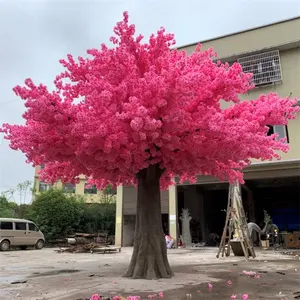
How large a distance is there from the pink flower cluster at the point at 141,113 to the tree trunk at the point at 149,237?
2.26ft

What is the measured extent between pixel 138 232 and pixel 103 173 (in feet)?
5.23

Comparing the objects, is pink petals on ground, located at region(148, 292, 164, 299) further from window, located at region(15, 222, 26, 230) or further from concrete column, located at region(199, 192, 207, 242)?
concrete column, located at region(199, 192, 207, 242)

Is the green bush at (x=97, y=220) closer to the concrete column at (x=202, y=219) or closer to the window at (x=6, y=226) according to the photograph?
the window at (x=6, y=226)

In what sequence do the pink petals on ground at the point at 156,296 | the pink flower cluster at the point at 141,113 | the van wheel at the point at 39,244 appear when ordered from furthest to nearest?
the van wheel at the point at 39,244 < the pink flower cluster at the point at 141,113 < the pink petals on ground at the point at 156,296

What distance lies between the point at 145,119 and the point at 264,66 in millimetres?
14383

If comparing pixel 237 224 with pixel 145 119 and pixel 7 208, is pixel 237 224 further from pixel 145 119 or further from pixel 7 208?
pixel 7 208

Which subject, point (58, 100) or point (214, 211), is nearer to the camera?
point (58, 100)

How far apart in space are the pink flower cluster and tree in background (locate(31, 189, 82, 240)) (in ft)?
57.1

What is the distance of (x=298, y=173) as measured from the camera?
17266 mm

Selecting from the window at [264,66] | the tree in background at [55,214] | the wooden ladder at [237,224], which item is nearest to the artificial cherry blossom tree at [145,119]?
the wooden ladder at [237,224]

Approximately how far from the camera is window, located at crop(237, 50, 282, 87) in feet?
58.6

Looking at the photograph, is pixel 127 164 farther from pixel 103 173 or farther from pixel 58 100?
pixel 58 100

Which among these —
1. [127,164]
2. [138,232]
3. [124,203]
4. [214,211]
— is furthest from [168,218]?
[127,164]

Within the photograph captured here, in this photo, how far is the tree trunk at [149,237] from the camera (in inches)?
287
